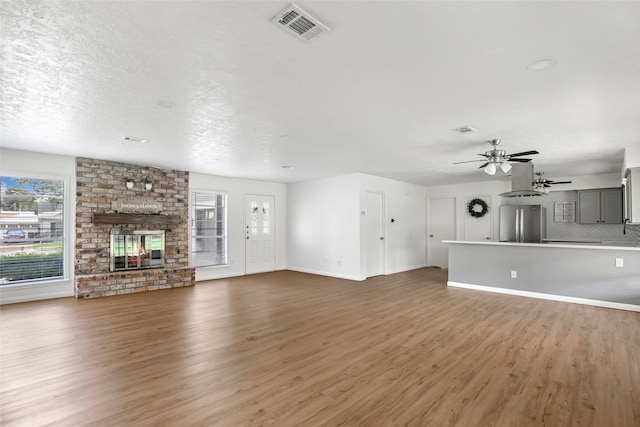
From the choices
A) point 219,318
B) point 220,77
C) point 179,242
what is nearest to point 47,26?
point 220,77

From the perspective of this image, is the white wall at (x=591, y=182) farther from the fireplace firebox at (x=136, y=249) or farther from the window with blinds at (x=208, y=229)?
the fireplace firebox at (x=136, y=249)

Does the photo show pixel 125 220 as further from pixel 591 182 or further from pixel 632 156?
pixel 591 182

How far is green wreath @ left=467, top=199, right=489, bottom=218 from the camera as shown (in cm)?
890

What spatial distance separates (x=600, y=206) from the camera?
7418 millimetres

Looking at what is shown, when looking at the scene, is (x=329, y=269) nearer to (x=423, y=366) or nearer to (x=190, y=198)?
(x=190, y=198)

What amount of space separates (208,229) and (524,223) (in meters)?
7.89

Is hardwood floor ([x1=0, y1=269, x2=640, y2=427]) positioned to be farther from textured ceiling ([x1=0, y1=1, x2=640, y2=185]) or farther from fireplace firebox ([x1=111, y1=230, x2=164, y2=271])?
textured ceiling ([x1=0, y1=1, x2=640, y2=185])

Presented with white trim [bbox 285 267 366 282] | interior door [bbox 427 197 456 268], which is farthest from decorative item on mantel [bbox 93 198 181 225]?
interior door [bbox 427 197 456 268]

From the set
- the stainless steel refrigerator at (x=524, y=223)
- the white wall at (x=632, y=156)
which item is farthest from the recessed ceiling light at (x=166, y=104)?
the stainless steel refrigerator at (x=524, y=223)

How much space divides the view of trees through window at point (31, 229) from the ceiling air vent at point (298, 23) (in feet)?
19.8

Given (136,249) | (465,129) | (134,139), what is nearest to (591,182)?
(465,129)

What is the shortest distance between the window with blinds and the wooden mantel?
25.7 inches

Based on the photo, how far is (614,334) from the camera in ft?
12.8

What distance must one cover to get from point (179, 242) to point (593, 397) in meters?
7.16
